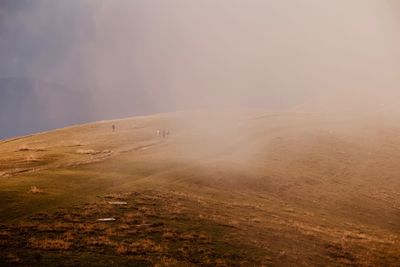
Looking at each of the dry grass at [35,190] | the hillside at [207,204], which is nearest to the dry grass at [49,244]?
the hillside at [207,204]

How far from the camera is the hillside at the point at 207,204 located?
3556 cm

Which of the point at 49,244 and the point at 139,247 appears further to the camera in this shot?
the point at 139,247

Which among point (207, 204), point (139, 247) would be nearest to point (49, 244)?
point (139, 247)

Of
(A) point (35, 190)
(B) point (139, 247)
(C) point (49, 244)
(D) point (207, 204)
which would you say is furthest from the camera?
(D) point (207, 204)

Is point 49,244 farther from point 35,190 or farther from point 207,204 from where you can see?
point 207,204

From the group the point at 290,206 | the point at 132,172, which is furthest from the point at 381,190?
the point at 132,172

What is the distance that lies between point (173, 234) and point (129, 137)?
263 ft

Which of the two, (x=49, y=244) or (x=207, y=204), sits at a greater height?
(x=49, y=244)

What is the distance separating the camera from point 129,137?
4626 inches

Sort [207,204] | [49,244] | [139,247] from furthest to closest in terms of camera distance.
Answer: [207,204]
[139,247]
[49,244]

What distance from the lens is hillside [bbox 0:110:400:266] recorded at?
117 feet

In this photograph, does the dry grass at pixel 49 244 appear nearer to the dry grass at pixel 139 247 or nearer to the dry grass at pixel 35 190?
the dry grass at pixel 139 247

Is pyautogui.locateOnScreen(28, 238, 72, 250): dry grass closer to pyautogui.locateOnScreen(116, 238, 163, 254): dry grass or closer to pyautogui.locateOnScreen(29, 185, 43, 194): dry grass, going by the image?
pyautogui.locateOnScreen(116, 238, 163, 254): dry grass

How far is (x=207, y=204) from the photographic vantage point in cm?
5138
